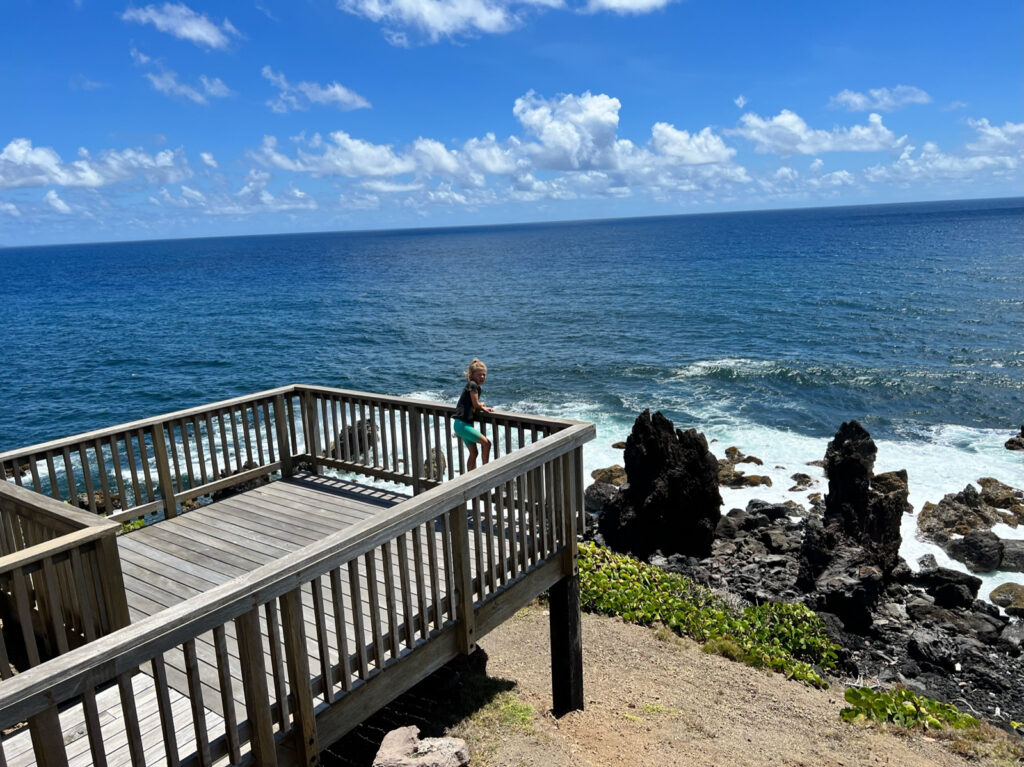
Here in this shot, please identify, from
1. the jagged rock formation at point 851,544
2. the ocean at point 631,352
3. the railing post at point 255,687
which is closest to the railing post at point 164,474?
the railing post at point 255,687

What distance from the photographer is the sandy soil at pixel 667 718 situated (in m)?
7.09

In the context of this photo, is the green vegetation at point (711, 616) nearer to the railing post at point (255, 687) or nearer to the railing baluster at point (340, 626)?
the railing baluster at point (340, 626)

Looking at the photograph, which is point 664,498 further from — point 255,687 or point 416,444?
point 255,687

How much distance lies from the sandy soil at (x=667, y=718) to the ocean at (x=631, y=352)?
10289 millimetres

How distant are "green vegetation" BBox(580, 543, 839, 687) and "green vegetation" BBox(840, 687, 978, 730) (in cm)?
114

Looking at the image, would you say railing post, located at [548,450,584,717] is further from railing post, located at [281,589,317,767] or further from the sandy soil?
railing post, located at [281,589,317,767]

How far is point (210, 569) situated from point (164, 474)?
1736mm

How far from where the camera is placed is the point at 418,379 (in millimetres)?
37625

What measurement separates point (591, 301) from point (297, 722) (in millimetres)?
61031

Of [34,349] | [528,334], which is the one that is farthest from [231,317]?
[528,334]

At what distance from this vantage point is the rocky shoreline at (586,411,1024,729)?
41.5 ft

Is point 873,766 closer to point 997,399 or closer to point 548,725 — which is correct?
point 548,725

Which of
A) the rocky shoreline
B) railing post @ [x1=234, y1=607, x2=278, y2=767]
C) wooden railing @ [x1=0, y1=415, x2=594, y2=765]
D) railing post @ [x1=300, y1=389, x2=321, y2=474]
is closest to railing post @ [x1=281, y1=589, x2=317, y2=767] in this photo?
wooden railing @ [x1=0, y1=415, x2=594, y2=765]

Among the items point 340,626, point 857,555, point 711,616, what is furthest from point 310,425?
point 857,555
